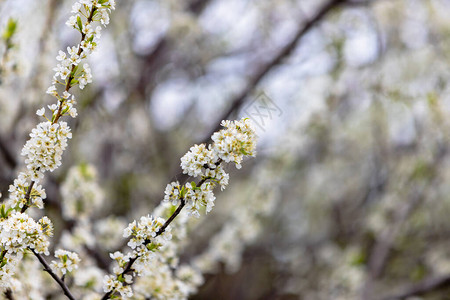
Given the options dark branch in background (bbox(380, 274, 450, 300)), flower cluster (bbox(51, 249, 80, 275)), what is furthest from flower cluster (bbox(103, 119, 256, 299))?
dark branch in background (bbox(380, 274, 450, 300))

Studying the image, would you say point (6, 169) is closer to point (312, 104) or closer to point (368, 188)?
point (312, 104)

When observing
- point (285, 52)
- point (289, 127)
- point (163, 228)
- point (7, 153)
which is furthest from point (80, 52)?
point (289, 127)

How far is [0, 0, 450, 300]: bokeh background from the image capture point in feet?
11.7

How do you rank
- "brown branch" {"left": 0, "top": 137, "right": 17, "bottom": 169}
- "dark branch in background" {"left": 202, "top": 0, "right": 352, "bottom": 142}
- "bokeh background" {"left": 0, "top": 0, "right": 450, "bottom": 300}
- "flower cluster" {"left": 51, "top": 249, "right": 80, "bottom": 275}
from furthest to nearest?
1. "bokeh background" {"left": 0, "top": 0, "right": 450, "bottom": 300}
2. "dark branch in background" {"left": 202, "top": 0, "right": 352, "bottom": 142}
3. "brown branch" {"left": 0, "top": 137, "right": 17, "bottom": 169}
4. "flower cluster" {"left": 51, "top": 249, "right": 80, "bottom": 275}

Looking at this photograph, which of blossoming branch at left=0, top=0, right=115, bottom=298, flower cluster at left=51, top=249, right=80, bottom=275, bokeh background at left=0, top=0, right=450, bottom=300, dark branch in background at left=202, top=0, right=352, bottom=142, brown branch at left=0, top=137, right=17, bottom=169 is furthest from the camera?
bokeh background at left=0, top=0, right=450, bottom=300

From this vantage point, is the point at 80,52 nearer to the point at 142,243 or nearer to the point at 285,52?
the point at 142,243

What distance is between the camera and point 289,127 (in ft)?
13.2

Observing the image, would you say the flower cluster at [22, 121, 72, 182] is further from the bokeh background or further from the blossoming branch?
the bokeh background

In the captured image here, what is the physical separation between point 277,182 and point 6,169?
2153 mm

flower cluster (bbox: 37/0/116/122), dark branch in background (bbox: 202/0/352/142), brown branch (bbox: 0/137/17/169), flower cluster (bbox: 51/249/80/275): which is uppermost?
brown branch (bbox: 0/137/17/169)

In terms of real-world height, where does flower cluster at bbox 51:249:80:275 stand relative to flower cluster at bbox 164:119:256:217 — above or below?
above

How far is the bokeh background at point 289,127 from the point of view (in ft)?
11.7

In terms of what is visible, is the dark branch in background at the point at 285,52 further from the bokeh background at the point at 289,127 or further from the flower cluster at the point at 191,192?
the flower cluster at the point at 191,192

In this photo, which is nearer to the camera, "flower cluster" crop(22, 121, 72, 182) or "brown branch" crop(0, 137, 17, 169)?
"flower cluster" crop(22, 121, 72, 182)
